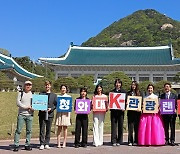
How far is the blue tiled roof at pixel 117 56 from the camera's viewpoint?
141 ft

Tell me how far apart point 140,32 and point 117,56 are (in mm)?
48958

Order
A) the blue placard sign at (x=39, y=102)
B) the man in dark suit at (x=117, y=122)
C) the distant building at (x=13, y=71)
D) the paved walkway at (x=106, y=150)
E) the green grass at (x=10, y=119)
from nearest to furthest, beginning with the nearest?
the paved walkway at (x=106, y=150) < the blue placard sign at (x=39, y=102) < the man in dark suit at (x=117, y=122) < the green grass at (x=10, y=119) < the distant building at (x=13, y=71)

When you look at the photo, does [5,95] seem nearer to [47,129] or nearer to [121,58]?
[47,129]

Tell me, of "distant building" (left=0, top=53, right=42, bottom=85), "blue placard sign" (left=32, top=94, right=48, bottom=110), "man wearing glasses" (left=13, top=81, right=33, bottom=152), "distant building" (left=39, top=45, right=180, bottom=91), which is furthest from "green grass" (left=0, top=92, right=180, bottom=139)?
"distant building" (left=39, top=45, right=180, bottom=91)

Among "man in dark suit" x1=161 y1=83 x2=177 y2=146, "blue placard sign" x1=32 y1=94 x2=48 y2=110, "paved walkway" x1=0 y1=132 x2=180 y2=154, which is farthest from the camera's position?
"man in dark suit" x1=161 y1=83 x2=177 y2=146

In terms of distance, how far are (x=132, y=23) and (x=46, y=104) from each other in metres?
96.3

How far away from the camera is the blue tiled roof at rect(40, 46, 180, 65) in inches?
1687

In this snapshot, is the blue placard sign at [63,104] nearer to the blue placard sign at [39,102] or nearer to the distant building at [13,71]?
the blue placard sign at [39,102]

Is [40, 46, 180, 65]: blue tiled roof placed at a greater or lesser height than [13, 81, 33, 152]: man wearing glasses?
greater

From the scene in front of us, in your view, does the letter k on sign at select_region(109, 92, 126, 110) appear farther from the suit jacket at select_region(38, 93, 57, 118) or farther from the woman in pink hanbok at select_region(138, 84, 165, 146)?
the suit jacket at select_region(38, 93, 57, 118)

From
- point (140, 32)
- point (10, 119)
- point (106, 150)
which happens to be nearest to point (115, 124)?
point (106, 150)

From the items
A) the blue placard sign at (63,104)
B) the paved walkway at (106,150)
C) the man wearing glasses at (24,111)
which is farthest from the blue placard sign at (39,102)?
the paved walkway at (106,150)

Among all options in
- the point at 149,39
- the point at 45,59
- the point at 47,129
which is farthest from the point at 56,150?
the point at 149,39

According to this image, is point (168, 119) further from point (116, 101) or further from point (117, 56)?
point (117, 56)
